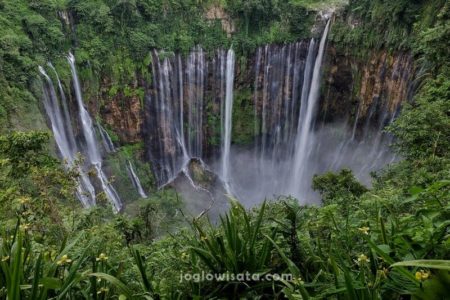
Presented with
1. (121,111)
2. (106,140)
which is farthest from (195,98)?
(106,140)

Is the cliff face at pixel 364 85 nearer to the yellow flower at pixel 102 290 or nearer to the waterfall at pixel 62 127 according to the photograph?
the waterfall at pixel 62 127

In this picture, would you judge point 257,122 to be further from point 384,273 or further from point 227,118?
point 384,273

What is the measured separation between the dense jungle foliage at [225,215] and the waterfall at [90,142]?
2.39 feet

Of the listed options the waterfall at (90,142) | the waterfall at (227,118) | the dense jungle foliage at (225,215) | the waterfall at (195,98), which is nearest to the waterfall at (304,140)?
the dense jungle foliage at (225,215)

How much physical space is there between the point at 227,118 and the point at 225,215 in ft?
54.4

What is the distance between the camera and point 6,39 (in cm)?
1234

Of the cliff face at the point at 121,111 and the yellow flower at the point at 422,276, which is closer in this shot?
the yellow flower at the point at 422,276

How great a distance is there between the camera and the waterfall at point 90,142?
15.0 m

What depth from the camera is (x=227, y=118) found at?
1895 cm

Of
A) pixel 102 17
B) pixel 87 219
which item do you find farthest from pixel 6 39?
pixel 87 219

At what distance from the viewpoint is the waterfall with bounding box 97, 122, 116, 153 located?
16.2 meters

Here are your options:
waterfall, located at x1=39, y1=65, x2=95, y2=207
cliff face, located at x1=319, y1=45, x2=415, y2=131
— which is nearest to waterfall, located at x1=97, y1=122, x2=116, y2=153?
waterfall, located at x1=39, y1=65, x2=95, y2=207

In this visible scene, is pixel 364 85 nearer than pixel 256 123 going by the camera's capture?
Yes

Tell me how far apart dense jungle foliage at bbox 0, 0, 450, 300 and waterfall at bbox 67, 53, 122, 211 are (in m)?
0.73
